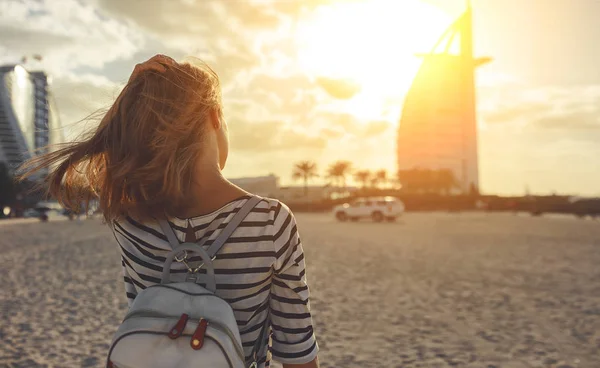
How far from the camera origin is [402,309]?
7395 millimetres

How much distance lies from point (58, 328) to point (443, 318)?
13.9 feet

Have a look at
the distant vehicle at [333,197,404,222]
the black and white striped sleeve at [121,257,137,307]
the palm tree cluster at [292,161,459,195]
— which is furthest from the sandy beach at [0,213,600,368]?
the palm tree cluster at [292,161,459,195]

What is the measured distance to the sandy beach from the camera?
5.27 m

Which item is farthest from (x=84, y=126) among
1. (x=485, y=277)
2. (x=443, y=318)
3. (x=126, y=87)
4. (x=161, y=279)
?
(x=485, y=277)

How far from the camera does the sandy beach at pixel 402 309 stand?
17.3ft

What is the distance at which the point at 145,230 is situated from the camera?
5.21 feet

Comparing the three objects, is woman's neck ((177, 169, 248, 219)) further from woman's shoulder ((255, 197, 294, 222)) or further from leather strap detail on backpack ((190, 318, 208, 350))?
leather strap detail on backpack ((190, 318, 208, 350))

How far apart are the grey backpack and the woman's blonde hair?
8.6 inches

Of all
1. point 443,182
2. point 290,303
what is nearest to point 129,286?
point 290,303

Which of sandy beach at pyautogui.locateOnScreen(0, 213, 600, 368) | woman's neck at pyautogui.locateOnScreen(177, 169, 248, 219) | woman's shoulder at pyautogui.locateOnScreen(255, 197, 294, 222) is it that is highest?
woman's neck at pyautogui.locateOnScreen(177, 169, 248, 219)

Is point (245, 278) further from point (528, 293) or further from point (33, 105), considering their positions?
point (33, 105)

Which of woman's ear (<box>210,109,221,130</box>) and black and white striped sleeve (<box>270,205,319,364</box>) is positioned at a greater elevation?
woman's ear (<box>210,109,221,130</box>)

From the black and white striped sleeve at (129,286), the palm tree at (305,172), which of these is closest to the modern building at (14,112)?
the palm tree at (305,172)

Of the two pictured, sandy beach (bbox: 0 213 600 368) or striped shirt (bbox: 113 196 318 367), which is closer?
striped shirt (bbox: 113 196 318 367)
